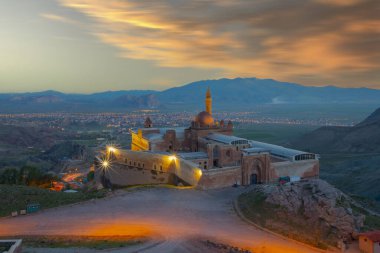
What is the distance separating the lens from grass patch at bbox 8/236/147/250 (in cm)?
2508

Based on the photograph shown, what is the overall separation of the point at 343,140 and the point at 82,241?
331 feet

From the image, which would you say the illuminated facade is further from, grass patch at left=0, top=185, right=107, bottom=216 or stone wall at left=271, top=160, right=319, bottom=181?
grass patch at left=0, top=185, right=107, bottom=216

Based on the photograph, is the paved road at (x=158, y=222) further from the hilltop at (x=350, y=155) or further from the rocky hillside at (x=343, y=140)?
the rocky hillside at (x=343, y=140)

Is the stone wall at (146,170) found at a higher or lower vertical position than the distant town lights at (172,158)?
lower

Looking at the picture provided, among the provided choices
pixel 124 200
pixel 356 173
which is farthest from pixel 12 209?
pixel 356 173

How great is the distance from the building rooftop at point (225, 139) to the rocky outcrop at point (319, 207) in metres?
20.2

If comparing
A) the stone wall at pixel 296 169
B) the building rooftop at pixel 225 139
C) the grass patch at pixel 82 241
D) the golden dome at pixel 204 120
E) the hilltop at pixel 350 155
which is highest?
the golden dome at pixel 204 120

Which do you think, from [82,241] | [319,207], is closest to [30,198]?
[82,241]

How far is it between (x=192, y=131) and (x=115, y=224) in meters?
32.1

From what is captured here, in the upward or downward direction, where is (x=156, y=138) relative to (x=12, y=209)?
upward

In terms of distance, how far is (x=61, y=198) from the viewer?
1449 inches

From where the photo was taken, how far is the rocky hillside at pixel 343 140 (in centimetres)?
10325

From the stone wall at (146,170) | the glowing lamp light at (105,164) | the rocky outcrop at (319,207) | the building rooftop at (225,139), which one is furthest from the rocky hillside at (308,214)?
the glowing lamp light at (105,164)

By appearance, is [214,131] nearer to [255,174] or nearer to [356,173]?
[255,174]
